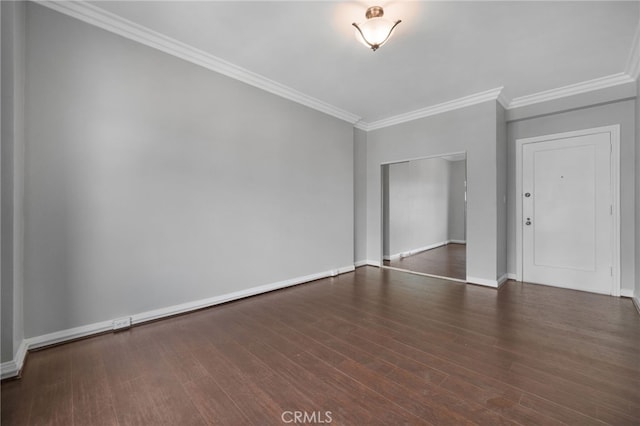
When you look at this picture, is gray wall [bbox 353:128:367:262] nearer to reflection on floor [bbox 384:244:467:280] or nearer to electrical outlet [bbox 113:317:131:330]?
reflection on floor [bbox 384:244:467:280]

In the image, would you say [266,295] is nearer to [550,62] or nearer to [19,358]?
[19,358]

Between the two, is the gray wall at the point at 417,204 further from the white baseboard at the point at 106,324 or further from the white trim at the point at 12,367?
the white trim at the point at 12,367

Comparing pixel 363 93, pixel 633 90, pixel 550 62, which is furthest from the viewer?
pixel 363 93

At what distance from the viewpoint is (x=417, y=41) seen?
286 cm

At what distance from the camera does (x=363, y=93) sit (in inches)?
165

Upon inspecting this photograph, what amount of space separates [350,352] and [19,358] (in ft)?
8.16

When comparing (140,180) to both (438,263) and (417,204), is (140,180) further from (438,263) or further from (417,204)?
(417,204)

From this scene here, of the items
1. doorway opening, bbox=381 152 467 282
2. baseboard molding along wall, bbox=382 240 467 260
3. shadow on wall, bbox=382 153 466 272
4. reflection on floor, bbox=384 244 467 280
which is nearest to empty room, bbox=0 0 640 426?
reflection on floor, bbox=384 244 467 280

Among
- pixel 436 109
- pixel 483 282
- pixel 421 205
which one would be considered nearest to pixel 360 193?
pixel 436 109

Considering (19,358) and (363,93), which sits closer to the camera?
(19,358)

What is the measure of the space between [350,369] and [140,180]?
8.66 ft

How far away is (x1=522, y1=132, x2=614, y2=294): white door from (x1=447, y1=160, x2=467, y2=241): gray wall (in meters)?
4.49

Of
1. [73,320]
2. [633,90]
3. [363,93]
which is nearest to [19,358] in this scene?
[73,320]

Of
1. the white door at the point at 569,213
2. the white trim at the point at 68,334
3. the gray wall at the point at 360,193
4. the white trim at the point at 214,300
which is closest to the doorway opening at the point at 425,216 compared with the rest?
the gray wall at the point at 360,193
